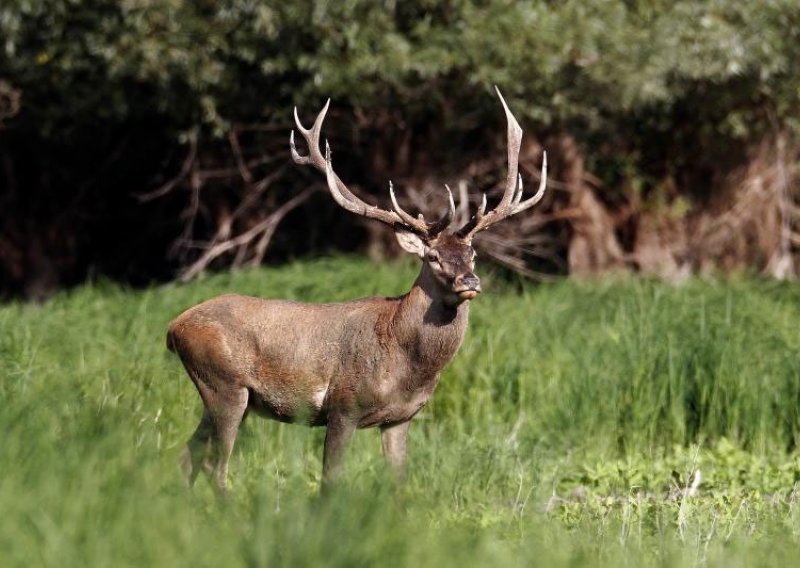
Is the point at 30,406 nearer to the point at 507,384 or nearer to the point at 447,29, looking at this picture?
the point at 507,384

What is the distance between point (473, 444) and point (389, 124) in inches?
286

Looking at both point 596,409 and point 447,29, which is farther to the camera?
point 447,29

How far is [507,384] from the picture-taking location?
33.9 feet

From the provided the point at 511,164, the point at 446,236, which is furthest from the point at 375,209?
the point at 511,164

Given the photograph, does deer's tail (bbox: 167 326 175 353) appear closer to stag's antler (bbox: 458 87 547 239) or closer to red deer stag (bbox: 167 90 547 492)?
red deer stag (bbox: 167 90 547 492)

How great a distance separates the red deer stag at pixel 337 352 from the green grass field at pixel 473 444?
0.26 meters

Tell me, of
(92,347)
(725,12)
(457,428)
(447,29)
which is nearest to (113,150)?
(447,29)

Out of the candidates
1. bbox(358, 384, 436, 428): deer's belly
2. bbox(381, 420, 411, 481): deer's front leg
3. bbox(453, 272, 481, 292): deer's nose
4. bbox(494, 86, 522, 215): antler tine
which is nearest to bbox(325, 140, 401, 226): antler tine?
bbox(494, 86, 522, 215): antler tine

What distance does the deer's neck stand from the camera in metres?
7.41

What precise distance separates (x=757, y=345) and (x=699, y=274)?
6.92 meters

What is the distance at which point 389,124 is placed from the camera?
15.8m

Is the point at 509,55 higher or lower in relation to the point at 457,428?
higher

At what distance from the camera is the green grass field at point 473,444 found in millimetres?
5039

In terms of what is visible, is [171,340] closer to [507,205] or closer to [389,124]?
[507,205]
